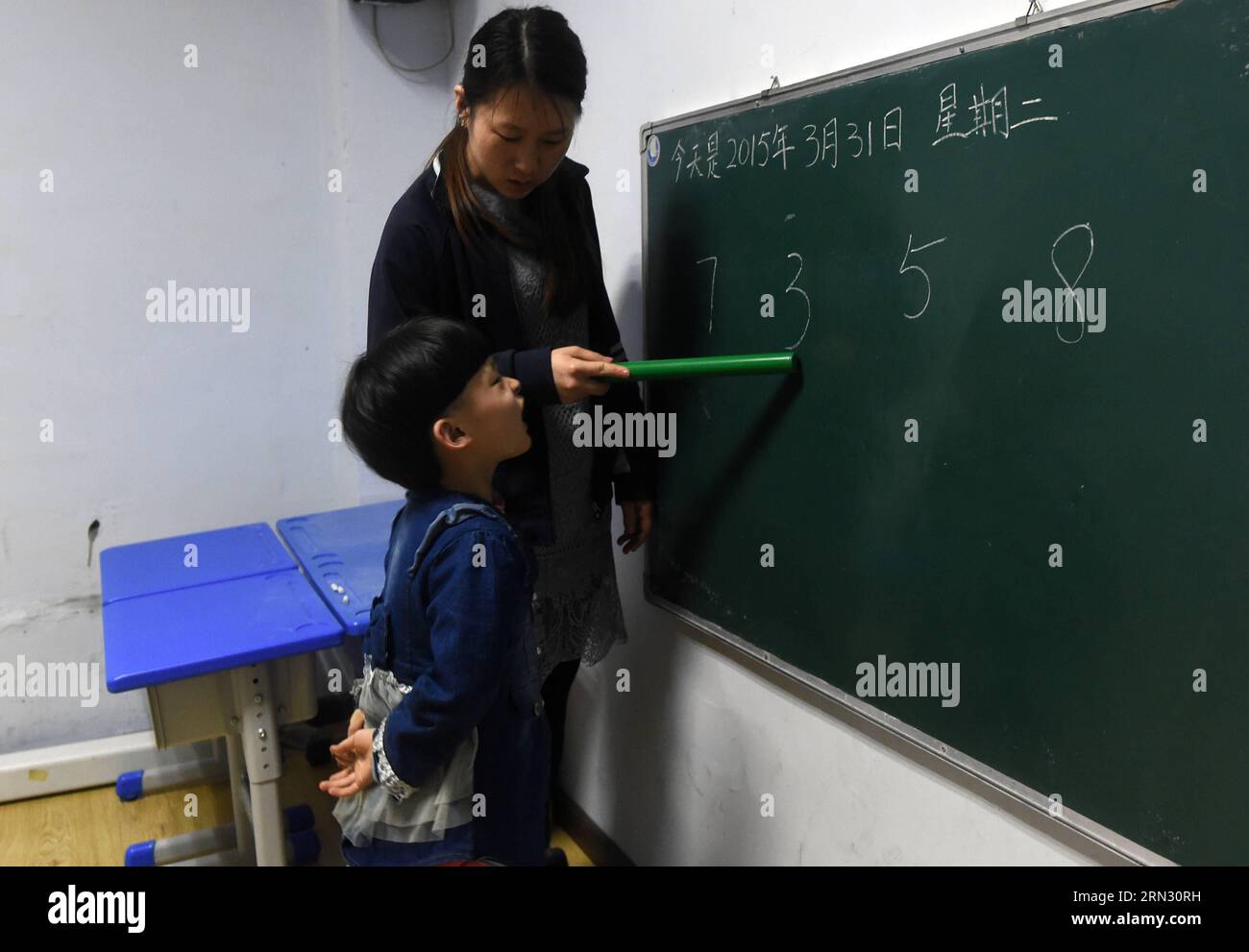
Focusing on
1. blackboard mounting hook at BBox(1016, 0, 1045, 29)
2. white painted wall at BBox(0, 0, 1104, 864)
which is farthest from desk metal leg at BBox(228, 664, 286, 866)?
blackboard mounting hook at BBox(1016, 0, 1045, 29)

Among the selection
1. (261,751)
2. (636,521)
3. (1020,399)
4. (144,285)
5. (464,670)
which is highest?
(144,285)

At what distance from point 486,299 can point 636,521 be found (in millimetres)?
590

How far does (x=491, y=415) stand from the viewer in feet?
4.51

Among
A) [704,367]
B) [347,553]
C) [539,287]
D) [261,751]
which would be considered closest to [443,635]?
[704,367]

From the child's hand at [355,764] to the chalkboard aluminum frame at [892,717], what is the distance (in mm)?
735

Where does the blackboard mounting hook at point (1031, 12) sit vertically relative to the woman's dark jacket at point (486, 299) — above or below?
above

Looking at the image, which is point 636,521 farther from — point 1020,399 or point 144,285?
point 144,285

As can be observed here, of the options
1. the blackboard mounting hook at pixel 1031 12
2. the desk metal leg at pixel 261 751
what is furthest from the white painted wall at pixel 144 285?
the blackboard mounting hook at pixel 1031 12

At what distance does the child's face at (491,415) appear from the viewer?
1.36 metres

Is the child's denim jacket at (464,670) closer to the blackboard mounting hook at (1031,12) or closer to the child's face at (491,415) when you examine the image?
the child's face at (491,415)

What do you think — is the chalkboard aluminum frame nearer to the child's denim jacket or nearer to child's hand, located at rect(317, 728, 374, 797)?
the child's denim jacket

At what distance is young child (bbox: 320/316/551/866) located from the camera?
1.28 m

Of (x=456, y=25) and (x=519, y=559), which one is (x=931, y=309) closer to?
(x=519, y=559)
